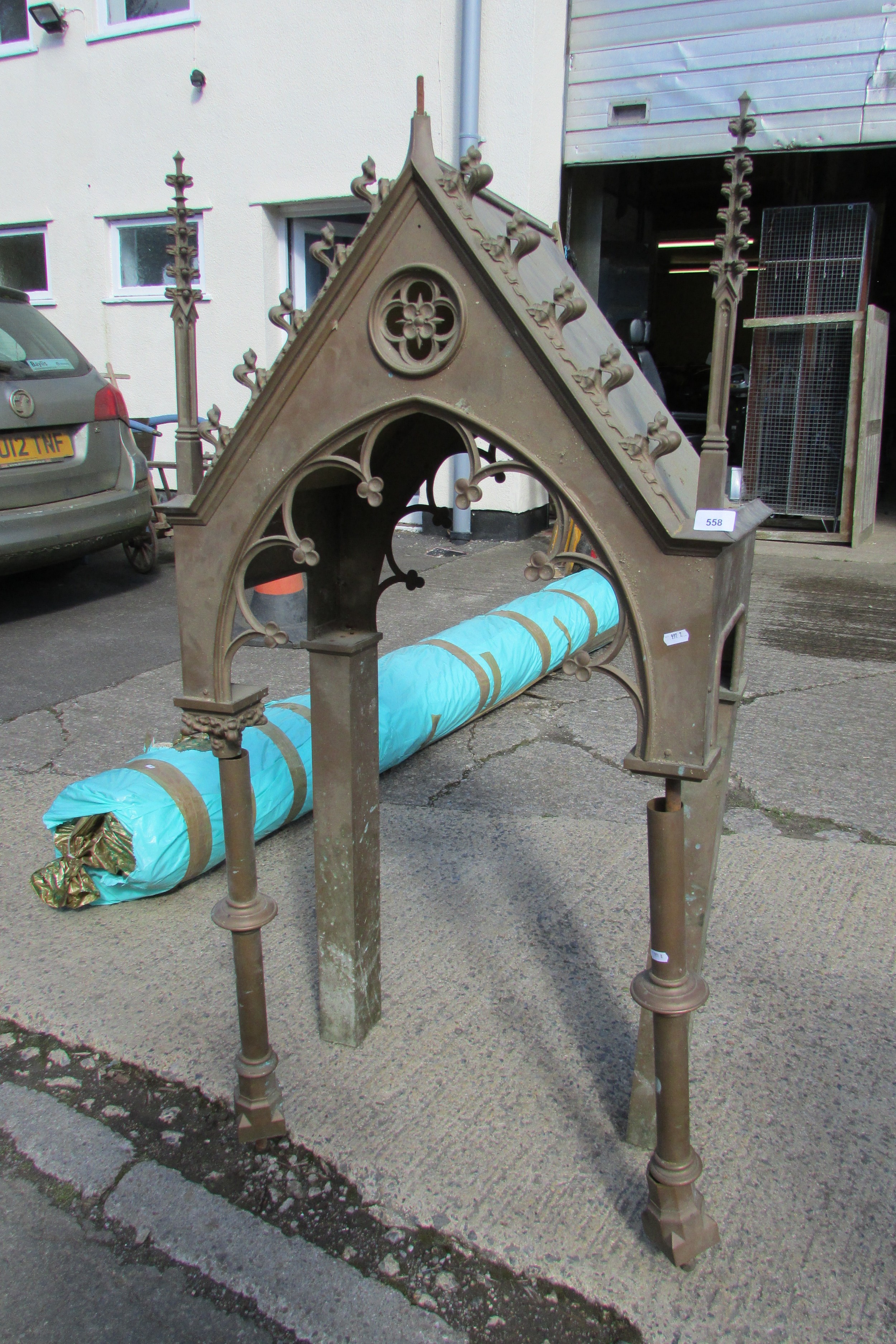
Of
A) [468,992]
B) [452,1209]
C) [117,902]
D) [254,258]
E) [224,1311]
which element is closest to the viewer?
[224,1311]

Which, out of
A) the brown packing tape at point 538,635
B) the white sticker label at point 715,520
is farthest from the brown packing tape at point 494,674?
the white sticker label at point 715,520

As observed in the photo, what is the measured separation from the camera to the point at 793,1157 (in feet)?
7.15

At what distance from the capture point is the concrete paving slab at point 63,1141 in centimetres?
217

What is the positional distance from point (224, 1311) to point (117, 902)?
5.19ft

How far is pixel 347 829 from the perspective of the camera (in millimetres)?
2438

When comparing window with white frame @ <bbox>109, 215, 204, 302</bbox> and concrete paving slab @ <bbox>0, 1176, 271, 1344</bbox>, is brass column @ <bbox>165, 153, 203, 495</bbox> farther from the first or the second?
window with white frame @ <bbox>109, 215, 204, 302</bbox>

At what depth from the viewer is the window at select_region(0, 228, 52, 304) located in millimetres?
10672

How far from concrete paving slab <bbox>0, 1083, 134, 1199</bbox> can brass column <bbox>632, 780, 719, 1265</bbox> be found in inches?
44.9

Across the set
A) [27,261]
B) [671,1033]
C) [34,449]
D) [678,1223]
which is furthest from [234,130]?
[678,1223]

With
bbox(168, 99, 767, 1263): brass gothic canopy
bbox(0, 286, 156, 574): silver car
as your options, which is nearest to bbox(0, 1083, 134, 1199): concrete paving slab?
bbox(168, 99, 767, 1263): brass gothic canopy

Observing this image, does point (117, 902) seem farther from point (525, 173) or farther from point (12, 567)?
point (525, 173)

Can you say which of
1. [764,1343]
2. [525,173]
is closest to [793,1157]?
[764,1343]

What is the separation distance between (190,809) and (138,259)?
8843 millimetres

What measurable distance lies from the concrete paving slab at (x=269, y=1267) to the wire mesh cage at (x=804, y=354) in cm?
869
